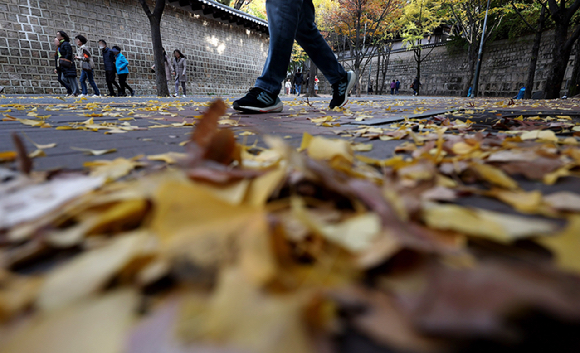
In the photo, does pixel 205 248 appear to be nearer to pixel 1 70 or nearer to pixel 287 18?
pixel 287 18

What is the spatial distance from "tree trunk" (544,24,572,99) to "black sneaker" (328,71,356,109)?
1051cm

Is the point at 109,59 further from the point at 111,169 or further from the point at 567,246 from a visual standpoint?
the point at 567,246

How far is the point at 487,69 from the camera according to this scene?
2097 centimetres

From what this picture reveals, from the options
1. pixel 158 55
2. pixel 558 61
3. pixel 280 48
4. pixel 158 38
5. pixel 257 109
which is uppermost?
pixel 158 38

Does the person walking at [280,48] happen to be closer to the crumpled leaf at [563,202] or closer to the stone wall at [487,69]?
the crumpled leaf at [563,202]

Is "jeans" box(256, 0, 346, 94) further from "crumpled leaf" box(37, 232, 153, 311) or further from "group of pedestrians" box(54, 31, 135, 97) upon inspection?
"group of pedestrians" box(54, 31, 135, 97)

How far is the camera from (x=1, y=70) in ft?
32.2

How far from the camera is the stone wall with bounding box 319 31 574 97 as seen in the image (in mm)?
18031

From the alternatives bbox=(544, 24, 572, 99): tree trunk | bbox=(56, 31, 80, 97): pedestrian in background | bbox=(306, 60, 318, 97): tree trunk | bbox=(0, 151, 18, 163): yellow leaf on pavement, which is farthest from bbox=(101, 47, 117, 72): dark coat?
bbox=(544, 24, 572, 99): tree trunk

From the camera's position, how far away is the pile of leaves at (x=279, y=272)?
0.30 m

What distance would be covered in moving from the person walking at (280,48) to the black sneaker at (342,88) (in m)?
0.27

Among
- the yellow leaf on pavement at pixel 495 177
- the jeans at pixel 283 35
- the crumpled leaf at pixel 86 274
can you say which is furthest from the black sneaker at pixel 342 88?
the crumpled leaf at pixel 86 274

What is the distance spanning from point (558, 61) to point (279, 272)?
45.6ft

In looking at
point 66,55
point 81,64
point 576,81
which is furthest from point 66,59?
point 576,81
